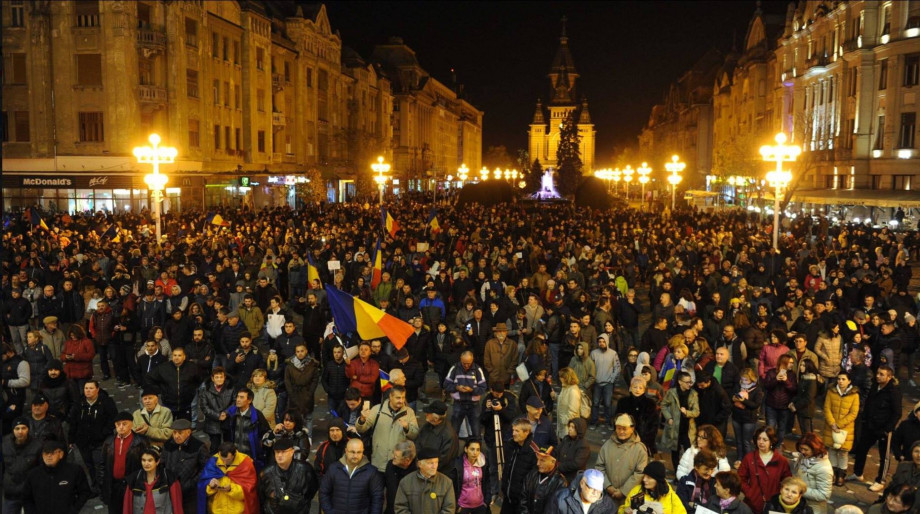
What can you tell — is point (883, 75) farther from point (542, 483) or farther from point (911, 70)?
point (542, 483)

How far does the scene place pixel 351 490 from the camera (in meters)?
7.01

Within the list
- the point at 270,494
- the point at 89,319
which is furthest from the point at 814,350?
the point at 89,319

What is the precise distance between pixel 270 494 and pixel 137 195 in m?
37.5

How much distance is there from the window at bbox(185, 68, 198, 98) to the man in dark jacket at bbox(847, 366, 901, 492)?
4189 cm

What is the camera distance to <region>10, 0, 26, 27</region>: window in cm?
4041

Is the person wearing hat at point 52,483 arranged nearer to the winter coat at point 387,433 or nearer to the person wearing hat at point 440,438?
the winter coat at point 387,433

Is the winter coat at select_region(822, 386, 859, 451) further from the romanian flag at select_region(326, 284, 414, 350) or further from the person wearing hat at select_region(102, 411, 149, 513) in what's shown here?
the person wearing hat at select_region(102, 411, 149, 513)

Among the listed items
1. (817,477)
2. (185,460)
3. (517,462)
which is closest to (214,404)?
(185,460)

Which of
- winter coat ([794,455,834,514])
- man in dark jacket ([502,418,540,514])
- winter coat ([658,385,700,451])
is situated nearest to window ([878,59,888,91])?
winter coat ([658,385,700,451])

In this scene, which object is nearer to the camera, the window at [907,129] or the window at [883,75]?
the window at [907,129]

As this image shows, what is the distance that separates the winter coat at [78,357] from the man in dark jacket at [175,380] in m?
1.64

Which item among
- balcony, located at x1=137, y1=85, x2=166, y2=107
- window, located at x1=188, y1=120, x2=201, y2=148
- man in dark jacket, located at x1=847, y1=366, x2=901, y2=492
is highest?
balcony, located at x1=137, y1=85, x2=166, y2=107

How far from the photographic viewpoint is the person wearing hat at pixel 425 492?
22.5 feet

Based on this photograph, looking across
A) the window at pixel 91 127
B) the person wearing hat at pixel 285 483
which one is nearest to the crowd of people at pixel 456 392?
the person wearing hat at pixel 285 483
